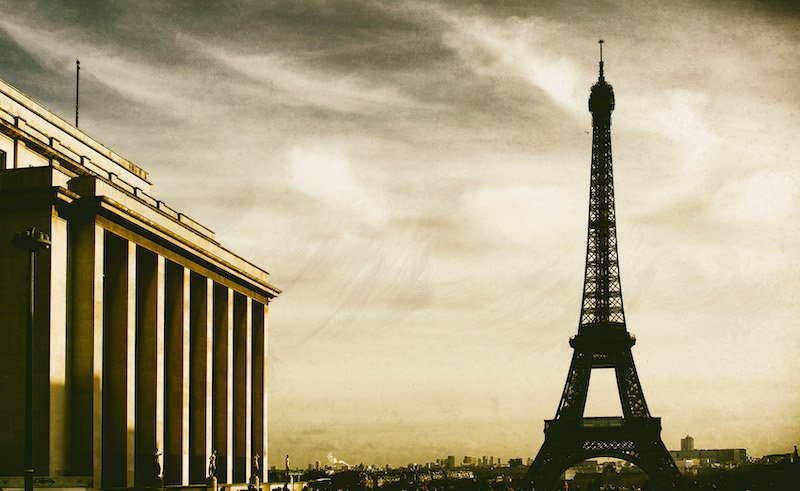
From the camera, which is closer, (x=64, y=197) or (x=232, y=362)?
(x=64, y=197)

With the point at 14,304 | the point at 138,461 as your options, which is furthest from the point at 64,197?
the point at 138,461

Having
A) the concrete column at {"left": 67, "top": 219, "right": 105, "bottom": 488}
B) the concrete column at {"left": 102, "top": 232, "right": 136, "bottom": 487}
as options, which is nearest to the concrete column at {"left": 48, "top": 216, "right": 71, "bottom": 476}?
the concrete column at {"left": 67, "top": 219, "right": 105, "bottom": 488}

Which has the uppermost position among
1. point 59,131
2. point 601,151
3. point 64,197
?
point 601,151

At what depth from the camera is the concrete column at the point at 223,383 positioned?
8300 centimetres

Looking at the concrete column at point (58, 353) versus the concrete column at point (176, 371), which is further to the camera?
the concrete column at point (176, 371)

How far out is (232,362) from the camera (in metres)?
86.8

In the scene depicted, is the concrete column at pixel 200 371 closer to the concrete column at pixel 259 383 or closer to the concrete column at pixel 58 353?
the concrete column at pixel 259 383

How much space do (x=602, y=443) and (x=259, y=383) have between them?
191 feet

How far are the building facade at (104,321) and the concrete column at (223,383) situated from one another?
3.7 inches

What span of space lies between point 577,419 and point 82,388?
280 feet

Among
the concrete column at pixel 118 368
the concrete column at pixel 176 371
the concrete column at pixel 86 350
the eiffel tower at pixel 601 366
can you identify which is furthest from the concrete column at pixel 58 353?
the eiffel tower at pixel 601 366

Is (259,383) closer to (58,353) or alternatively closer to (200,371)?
(200,371)

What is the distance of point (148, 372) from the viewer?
229 feet

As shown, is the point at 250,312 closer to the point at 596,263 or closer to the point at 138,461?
the point at 138,461
